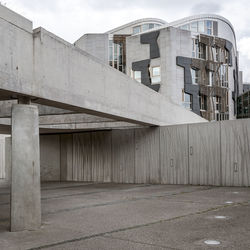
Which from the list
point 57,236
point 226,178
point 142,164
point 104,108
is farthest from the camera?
point 142,164

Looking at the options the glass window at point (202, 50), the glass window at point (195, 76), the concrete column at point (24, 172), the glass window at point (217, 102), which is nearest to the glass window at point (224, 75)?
the glass window at point (217, 102)

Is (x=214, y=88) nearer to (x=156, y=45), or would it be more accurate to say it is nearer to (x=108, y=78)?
(x=156, y=45)

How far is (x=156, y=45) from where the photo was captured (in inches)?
1554

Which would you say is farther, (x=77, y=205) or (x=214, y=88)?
(x=214, y=88)

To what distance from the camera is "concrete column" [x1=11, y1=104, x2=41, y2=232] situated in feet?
23.4

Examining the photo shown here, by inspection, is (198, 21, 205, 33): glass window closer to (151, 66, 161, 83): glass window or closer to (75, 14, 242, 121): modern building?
(75, 14, 242, 121): modern building

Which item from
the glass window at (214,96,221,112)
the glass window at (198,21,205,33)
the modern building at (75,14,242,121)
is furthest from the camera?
the glass window at (198,21,205,33)

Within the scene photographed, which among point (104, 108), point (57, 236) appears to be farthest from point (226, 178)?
point (57, 236)

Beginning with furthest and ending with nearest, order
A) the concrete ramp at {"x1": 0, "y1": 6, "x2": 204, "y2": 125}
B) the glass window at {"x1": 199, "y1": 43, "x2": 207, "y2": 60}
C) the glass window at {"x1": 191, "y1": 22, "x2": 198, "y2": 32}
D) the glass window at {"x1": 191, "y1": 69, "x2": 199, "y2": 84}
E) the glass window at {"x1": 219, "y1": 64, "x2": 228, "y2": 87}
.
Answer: the glass window at {"x1": 191, "y1": 22, "x2": 198, "y2": 32} → the glass window at {"x1": 219, "y1": 64, "x2": 228, "y2": 87} → the glass window at {"x1": 199, "y1": 43, "x2": 207, "y2": 60} → the glass window at {"x1": 191, "y1": 69, "x2": 199, "y2": 84} → the concrete ramp at {"x1": 0, "y1": 6, "x2": 204, "y2": 125}

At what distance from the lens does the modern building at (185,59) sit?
39.0 m

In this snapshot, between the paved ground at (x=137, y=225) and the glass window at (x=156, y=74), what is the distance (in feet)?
95.4

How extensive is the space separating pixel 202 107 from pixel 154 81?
19.6ft

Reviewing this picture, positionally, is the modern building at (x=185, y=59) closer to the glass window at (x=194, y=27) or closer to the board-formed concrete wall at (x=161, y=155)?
the glass window at (x=194, y=27)

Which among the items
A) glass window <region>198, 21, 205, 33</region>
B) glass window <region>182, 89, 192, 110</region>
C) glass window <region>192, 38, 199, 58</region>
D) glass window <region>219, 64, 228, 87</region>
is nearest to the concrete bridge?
glass window <region>182, 89, 192, 110</region>
